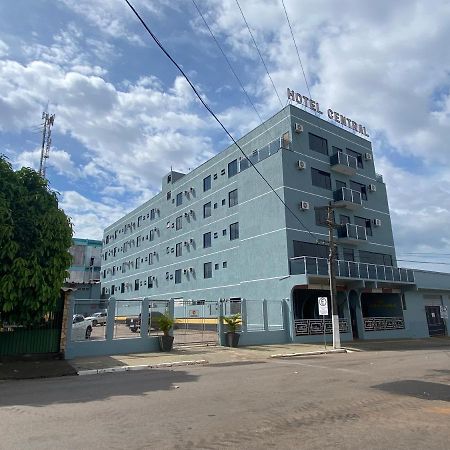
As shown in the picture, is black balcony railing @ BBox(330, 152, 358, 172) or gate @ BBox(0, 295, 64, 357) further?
black balcony railing @ BBox(330, 152, 358, 172)

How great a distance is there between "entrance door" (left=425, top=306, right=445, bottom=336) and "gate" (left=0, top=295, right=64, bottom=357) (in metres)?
29.6

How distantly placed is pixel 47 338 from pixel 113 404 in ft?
32.2

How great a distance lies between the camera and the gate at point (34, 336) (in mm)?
15621

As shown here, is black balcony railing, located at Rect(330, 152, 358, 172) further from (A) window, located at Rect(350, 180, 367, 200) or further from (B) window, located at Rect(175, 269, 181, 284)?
(B) window, located at Rect(175, 269, 181, 284)

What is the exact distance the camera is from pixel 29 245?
14.6 meters

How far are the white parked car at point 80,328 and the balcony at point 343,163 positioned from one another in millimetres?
22555

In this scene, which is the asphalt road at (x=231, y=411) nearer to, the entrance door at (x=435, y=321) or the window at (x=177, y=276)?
the entrance door at (x=435, y=321)

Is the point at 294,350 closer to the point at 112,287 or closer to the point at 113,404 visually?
the point at 113,404

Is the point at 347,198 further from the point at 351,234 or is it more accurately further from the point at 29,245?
the point at 29,245

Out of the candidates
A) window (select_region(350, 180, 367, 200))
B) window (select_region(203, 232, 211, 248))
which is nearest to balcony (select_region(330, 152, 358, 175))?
window (select_region(350, 180, 367, 200))

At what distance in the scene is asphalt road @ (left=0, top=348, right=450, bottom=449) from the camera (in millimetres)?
5652

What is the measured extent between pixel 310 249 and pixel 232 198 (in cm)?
884

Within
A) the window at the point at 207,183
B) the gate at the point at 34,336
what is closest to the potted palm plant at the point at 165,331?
the gate at the point at 34,336

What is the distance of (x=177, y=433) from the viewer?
5941 mm
